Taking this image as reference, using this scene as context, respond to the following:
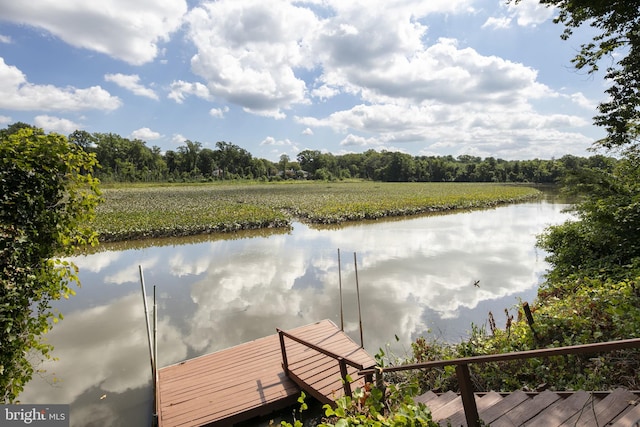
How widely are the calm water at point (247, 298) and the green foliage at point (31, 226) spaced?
5.49 ft

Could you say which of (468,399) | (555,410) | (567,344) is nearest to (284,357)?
(468,399)

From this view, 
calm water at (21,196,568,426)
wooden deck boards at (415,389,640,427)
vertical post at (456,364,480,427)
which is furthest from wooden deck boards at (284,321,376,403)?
vertical post at (456,364,480,427)

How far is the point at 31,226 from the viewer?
3430 millimetres

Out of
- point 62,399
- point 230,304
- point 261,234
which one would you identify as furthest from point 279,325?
point 261,234

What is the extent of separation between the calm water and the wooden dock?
73 cm

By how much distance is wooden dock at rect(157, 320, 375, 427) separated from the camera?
17.7 ft

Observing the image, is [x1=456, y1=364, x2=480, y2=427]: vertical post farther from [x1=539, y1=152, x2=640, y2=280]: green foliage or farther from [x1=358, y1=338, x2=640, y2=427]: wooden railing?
[x1=539, y1=152, x2=640, y2=280]: green foliage

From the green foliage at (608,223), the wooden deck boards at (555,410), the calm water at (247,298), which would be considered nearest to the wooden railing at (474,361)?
the wooden deck boards at (555,410)

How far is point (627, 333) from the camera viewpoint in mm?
4562

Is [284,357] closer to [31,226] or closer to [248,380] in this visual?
[248,380]

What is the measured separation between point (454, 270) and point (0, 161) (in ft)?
42.0

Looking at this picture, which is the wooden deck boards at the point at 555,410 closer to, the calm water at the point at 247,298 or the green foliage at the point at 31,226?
the green foliage at the point at 31,226

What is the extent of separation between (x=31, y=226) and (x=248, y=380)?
4286 mm

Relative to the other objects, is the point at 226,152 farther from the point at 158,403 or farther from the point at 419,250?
the point at 158,403
